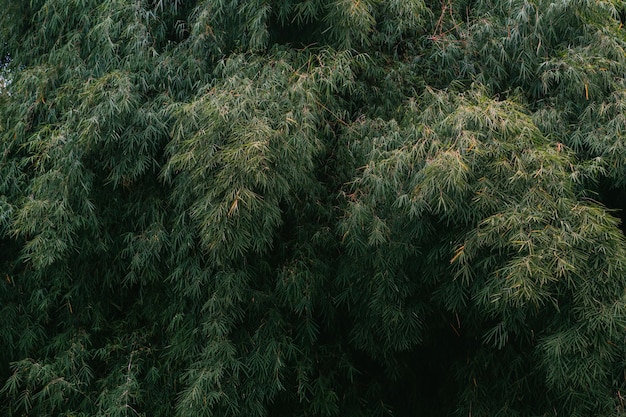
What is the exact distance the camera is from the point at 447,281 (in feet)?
13.1

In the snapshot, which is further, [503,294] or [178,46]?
[178,46]

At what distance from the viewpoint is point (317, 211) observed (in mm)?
4527

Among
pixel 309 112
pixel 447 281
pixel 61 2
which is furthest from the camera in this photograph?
pixel 61 2

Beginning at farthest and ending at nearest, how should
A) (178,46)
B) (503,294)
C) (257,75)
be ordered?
(178,46) → (257,75) → (503,294)

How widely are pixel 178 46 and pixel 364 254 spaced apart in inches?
71.7

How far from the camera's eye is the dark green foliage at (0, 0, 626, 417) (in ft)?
12.4

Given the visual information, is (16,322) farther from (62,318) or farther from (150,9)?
(150,9)

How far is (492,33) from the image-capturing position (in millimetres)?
4605

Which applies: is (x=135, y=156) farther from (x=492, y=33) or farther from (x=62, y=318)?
(x=492, y=33)

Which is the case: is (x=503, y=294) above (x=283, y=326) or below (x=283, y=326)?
above

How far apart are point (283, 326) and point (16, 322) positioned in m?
1.88

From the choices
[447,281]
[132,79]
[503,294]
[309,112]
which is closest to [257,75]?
[309,112]

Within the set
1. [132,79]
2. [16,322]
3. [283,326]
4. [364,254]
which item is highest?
[132,79]

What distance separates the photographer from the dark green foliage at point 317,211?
377cm
